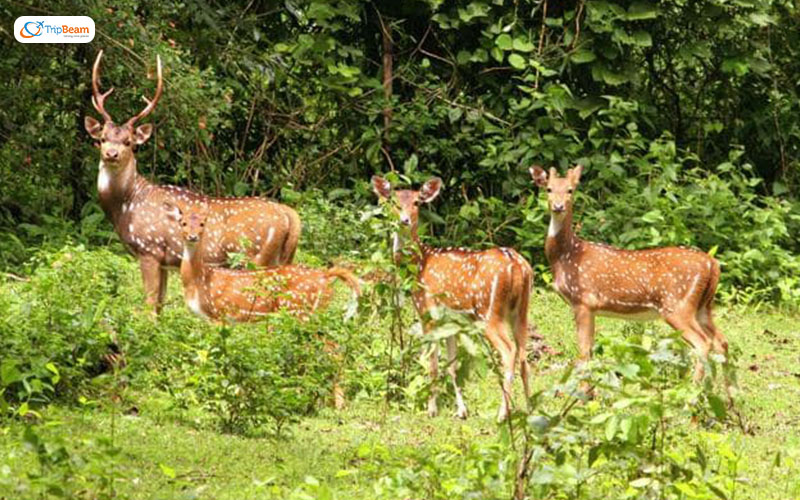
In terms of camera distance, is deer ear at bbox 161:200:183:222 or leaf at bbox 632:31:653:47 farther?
leaf at bbox 632:31:653:47

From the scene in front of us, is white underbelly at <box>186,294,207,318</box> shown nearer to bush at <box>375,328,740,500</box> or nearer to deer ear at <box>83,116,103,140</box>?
deer ear at <box>83,116,103,140</box>

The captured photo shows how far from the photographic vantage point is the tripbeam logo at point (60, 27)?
14297 mm

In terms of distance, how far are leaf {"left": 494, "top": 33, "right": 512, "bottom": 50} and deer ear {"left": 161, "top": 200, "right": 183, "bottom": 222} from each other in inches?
172

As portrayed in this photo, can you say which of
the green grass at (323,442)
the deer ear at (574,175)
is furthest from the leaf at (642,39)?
the green grass at (323,442)

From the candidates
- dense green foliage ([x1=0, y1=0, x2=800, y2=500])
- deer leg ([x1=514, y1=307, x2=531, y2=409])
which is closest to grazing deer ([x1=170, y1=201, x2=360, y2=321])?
dense green foliage ([x1=0, y1=0, x2=800, y2=500])

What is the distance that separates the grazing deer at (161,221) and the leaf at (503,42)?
4.08 metres

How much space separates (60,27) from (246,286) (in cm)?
432

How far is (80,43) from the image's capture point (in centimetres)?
1466

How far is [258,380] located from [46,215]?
20.1ft

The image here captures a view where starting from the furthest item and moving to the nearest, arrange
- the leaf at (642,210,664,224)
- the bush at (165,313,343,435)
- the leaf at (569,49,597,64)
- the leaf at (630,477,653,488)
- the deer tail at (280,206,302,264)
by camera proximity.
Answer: the leaf at (569,49,597,64) → the leaf at (642,210,664,224) → the deer tail at (280,206,302,264) → the bush at (165,313,343,435) → the leaf at (630,477,653,488)

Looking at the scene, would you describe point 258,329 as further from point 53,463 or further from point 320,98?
point 320,98

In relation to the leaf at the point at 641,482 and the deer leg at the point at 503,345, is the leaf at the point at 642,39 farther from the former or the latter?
the leaf at the point at 641,482

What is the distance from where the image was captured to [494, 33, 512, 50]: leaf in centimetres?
1575

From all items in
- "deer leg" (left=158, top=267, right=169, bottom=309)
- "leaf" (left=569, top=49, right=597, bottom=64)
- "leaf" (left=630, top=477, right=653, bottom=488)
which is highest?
"leaf" (left=630, top=477, right=653, bottom=488)
